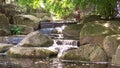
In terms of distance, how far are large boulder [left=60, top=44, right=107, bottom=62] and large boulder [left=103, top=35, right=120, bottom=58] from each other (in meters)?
0.20

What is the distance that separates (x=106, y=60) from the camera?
36.0 ft

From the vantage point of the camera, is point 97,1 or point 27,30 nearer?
point 97,1

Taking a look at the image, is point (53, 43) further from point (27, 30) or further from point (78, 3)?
point (27, 30)

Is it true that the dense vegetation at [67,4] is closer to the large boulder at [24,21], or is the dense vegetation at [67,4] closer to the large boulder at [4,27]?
the large boulder at [4,27]

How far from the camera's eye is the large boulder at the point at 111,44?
1099cm

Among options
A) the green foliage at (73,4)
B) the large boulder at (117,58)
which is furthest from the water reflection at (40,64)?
the green foliage at (73,4)

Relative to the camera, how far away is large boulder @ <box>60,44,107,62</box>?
10930mm

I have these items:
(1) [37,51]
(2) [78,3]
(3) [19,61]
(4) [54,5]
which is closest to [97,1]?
(2) [78,3]

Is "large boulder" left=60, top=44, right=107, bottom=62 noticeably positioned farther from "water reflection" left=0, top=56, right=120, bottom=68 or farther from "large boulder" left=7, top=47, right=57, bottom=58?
"large boulder" left=7, top=47, right=57, bottom=58

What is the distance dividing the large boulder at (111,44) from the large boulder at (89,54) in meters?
0.20

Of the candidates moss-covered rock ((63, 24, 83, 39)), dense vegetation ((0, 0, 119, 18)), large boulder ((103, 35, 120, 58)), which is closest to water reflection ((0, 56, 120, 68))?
large boulder ((103, 35, 120, 58))

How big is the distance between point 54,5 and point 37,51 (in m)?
3.85

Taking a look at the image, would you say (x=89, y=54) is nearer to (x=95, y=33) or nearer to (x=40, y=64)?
(x=95, y=33)

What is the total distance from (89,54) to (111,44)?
0.88 m
